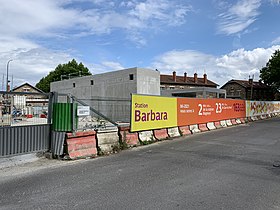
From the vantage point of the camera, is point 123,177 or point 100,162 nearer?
point 123,177

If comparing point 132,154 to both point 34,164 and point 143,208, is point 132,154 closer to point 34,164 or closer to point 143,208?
point 34,164

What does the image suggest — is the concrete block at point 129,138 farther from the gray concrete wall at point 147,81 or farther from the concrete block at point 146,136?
the gray concrete wall at point 147,81

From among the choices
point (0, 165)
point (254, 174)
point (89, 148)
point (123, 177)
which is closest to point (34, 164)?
point (0, 165)

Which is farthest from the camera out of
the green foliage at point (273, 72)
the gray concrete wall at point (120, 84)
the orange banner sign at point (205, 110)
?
the green foliage at point (273, 72)

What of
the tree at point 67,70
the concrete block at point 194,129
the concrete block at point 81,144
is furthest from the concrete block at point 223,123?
the tree at point 67,70

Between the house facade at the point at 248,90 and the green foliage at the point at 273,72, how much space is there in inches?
425

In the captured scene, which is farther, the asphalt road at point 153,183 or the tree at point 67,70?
the tree at point 67,70

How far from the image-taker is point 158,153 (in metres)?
9.07

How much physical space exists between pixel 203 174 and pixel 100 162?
325 cm

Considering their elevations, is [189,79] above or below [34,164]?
above

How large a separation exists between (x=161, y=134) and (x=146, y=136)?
121 cm

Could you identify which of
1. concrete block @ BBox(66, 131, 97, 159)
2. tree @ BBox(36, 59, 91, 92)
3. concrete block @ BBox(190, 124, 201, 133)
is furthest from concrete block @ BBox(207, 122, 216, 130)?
tree @ BBox(36, 59, 91, 92)

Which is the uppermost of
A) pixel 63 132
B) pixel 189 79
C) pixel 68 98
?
pixel 189 79

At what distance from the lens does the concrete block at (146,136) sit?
11114 mm
